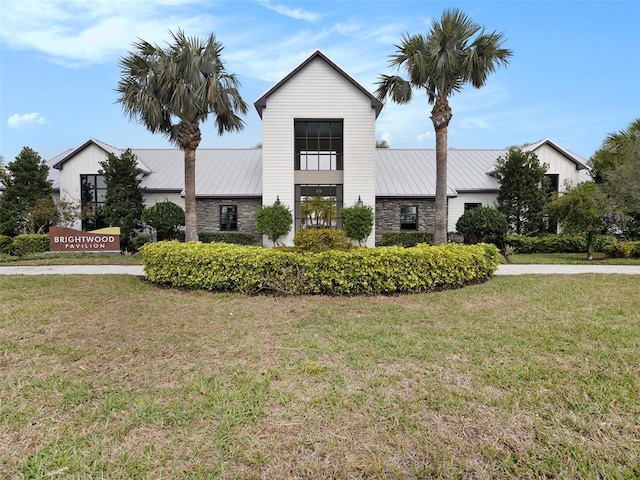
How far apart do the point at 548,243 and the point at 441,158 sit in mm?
7868

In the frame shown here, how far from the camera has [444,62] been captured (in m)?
12.6

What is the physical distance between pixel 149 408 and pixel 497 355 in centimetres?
377

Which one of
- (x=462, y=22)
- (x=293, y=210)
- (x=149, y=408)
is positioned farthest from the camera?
(x=293, y=210)

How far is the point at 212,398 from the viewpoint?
3.01m

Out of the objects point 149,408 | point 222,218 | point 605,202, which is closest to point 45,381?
point 149,408

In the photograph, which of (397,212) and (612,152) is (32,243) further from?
(612,152)

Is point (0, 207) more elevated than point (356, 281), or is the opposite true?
point (0, 207)

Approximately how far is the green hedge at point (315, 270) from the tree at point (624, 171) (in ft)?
38.6

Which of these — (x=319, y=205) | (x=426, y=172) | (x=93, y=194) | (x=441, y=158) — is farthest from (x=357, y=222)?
(x=93, y=194)

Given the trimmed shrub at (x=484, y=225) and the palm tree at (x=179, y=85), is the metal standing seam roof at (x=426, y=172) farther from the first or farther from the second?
the palm tree at (x=179, y=85)

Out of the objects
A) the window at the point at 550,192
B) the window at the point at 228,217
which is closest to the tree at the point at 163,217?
the window at the point at 228,217

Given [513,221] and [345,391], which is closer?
[345,391]

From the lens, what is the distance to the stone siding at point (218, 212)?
1788 centimetres

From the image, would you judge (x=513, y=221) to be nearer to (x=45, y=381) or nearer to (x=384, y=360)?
(x=384, y=360)
